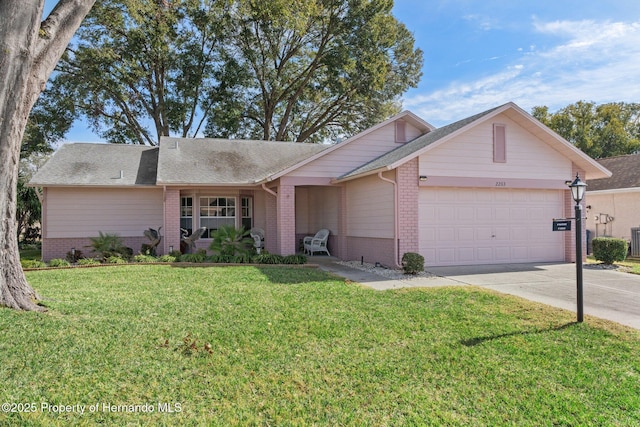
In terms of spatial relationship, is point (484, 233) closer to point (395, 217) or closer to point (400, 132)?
point (395, 217)

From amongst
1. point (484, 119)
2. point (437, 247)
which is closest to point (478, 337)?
point (437, 247)

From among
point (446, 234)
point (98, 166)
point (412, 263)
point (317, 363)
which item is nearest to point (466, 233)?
point (446, 234)

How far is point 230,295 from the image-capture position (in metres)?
7.84

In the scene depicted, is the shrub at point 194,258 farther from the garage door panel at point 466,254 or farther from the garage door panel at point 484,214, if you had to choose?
the garage door panel at point 484,214

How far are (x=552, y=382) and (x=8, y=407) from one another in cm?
495

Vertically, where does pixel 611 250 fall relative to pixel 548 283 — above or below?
above

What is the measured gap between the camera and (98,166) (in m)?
15.9

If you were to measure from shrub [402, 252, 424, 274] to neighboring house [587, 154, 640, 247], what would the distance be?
498 inches

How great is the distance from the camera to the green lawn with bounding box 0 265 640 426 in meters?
3.49

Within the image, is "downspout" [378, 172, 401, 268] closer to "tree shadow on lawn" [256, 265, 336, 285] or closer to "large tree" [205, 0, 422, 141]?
"tree shadow on lawn" [256, 265, 336, 285]

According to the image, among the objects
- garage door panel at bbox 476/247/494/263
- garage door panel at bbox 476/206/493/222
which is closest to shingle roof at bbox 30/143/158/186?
garage door panel at bbox 476/206/493/222

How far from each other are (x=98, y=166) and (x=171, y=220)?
408cm

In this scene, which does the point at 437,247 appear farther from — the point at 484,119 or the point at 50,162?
the point at 50,162

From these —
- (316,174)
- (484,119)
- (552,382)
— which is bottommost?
(552,382)
